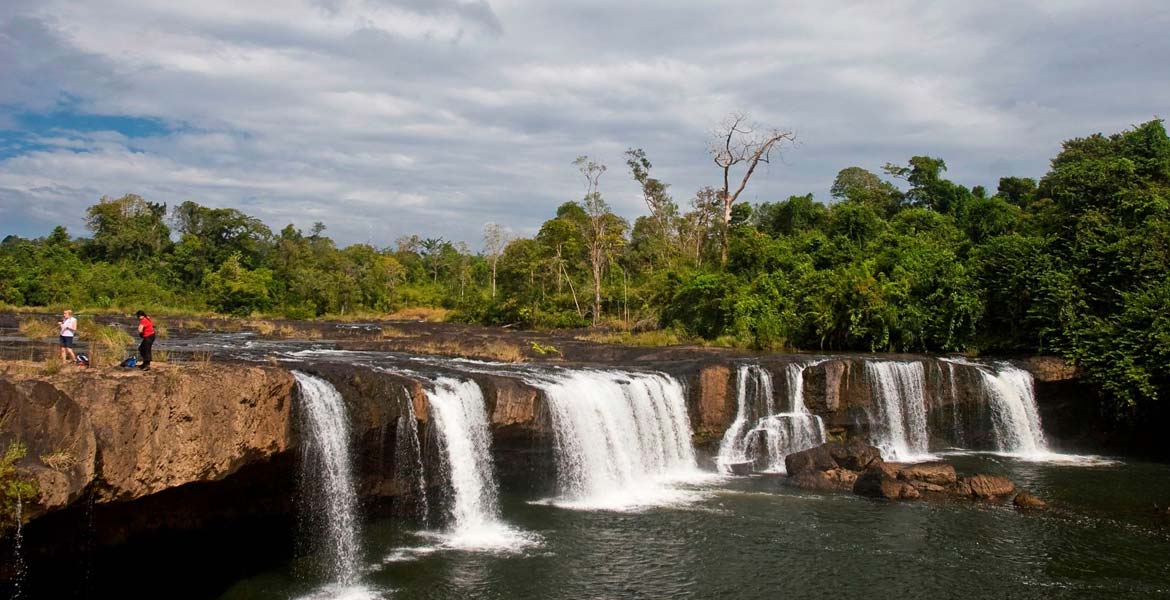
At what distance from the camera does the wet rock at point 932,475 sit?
15555 millimetres

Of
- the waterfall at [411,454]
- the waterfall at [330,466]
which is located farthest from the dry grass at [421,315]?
the waterfall at [330,466]

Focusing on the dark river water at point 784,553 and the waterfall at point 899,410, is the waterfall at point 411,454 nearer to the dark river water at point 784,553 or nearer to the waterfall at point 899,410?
the dark river water at point 784,553

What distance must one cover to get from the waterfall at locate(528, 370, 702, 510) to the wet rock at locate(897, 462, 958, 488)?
4.18m

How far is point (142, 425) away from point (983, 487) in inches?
546

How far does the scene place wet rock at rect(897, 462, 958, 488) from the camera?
15.6 m

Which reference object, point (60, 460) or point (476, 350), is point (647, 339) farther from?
point (60, 460)

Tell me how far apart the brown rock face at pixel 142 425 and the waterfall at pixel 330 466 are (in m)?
0.38

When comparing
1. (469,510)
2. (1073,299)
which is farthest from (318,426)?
(1073,299)

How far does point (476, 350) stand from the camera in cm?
2394

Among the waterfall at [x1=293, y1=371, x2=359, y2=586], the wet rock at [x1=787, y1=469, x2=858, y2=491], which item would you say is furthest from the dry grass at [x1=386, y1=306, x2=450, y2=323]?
the waterfall at [x1=293, y1=371, x2=359, y2=586]

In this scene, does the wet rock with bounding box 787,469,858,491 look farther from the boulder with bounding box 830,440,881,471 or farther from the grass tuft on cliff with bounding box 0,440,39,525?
the grass tuft on cliff with bounding box 0,440,39,525

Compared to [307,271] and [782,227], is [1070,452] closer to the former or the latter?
[782,227]

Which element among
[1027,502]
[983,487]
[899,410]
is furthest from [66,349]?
[899,410]

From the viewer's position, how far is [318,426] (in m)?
12.1
